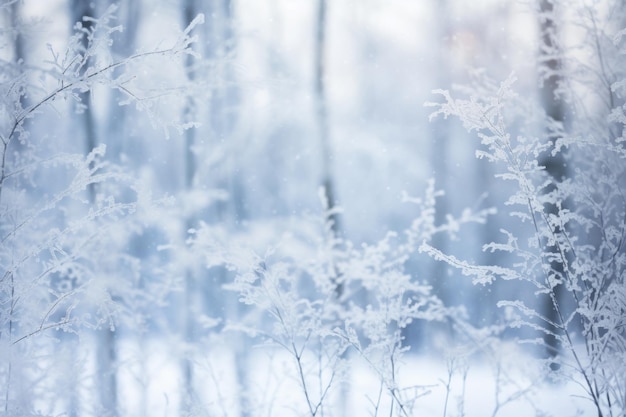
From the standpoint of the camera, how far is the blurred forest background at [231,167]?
94.8 inches

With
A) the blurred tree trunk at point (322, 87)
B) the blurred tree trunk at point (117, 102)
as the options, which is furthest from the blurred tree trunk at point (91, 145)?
the blurred tree trunk at point (322, 87)

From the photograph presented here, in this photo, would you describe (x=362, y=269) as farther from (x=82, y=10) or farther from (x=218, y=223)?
(x=82, y=10)

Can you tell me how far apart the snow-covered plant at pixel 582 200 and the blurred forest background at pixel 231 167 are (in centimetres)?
15

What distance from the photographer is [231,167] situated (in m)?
6.41

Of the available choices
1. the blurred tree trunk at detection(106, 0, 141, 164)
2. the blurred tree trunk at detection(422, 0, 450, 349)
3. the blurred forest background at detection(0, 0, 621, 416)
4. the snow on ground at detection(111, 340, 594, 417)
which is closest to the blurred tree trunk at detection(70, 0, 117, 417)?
the blurred forest background at detection(0, 0, 621, 416)

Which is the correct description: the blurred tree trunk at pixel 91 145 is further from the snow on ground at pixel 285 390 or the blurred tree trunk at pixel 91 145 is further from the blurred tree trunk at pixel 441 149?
the blurred tree trunk at pixel 441 149

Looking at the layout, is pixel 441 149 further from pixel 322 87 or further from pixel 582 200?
pixel 582 200

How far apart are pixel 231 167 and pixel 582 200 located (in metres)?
Answer: 4.88

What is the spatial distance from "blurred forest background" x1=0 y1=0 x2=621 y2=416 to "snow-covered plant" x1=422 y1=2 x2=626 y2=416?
0.49 feet

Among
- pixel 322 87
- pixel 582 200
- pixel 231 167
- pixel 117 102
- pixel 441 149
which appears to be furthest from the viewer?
pixel 441 149

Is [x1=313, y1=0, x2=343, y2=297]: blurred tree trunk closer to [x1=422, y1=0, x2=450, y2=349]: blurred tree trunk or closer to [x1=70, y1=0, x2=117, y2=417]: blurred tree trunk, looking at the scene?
[x1=422, y1=0, x2=450, y2=349]: blurred tree trunk

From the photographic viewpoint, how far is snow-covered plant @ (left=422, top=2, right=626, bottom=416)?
1944 mm

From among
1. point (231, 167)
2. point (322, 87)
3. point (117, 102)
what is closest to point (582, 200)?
point (322, 87)

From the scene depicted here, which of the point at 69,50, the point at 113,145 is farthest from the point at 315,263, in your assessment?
the point at 113,145
